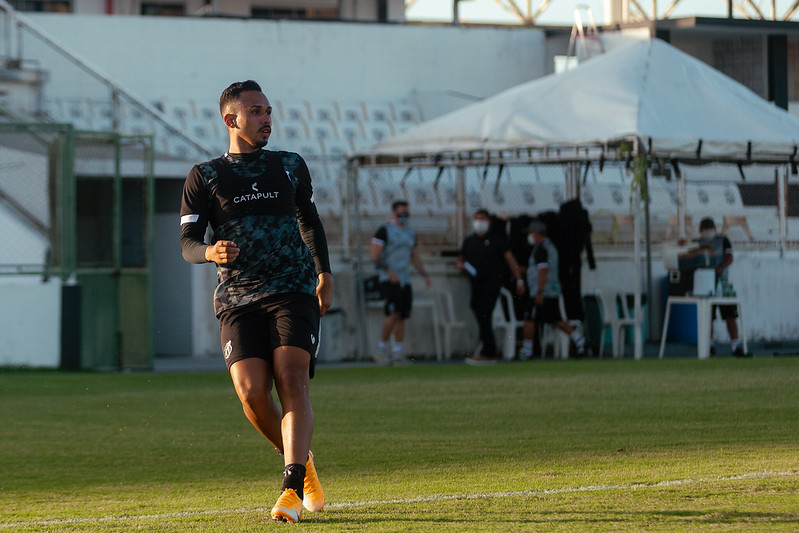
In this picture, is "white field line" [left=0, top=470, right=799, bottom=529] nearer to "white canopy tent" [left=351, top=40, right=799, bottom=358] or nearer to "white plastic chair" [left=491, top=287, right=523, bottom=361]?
"white canopy tent" [left=351, top=40, right=799, bottom=358]

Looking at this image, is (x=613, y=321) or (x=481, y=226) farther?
(x=613, y=321)

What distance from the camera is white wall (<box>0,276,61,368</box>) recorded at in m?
15.8

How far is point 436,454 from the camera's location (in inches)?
313

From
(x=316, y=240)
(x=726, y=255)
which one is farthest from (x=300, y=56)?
(x=316, y=240)

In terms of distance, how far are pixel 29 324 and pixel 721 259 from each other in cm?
890

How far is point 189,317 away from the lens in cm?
1883

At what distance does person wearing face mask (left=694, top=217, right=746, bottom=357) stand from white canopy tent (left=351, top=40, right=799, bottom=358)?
93 centimetres

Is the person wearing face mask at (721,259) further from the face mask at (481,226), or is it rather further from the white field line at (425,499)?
the white field line at (425,499)

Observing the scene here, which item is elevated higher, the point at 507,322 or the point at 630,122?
the point at 630,122

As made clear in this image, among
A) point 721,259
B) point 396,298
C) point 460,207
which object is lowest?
point 396,298

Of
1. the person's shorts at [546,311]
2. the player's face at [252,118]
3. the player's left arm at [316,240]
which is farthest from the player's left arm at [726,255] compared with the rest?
the player's face at [252,118]

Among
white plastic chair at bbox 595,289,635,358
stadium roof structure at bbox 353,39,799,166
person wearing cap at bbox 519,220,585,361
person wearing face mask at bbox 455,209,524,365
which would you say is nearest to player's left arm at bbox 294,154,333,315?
stadium roof structure at bbox 353,39,799,166

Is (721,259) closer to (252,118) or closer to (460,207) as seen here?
(460,207)

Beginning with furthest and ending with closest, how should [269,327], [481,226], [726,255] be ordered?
[726,255] < [481,226] < [269,327]
